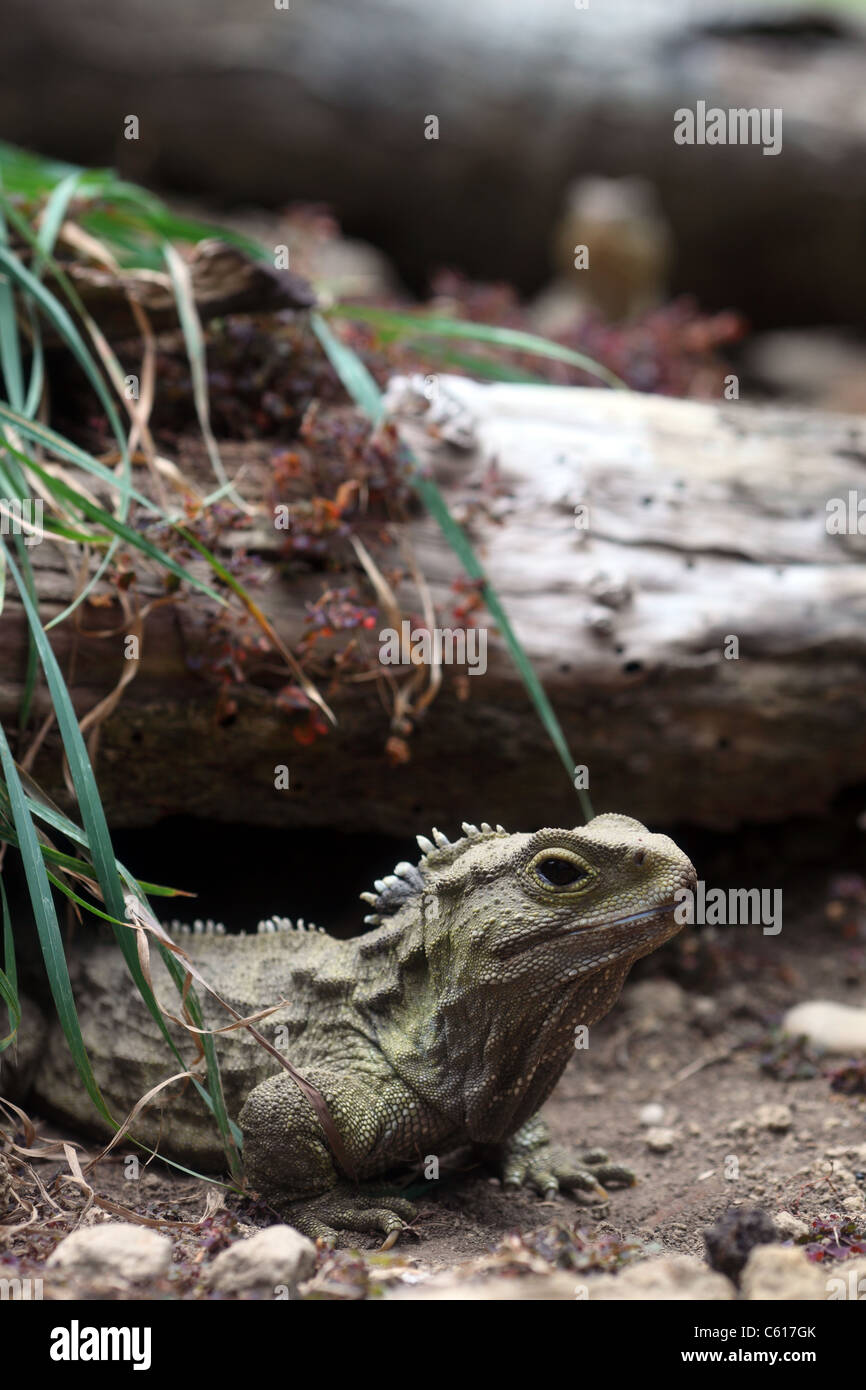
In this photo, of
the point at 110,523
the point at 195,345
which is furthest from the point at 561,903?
the point at 195,345

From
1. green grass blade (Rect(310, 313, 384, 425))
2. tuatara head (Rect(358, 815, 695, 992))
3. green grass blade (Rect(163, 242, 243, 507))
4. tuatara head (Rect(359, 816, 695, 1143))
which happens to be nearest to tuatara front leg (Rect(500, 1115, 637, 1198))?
tuatara head (Rect(359, 816, 695, 1143))

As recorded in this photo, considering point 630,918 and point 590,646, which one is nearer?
point 630,918

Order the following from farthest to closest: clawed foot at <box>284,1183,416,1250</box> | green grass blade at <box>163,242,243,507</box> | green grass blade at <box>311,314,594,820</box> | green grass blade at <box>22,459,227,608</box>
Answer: green grass blade at <box>163,242,243,507</box>
green grass blade at <box>311,314,594,820</box>
green grass blade at <box>22,459,227,608</box>
clawed foot at <box>284,1183,416,1250</box>

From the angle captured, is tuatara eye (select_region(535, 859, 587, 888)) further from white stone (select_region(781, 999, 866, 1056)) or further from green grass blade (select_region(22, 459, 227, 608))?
white stone (select_region(781, 999, 866, 1056))

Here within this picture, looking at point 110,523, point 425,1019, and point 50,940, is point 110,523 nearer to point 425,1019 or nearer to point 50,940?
point 50,940

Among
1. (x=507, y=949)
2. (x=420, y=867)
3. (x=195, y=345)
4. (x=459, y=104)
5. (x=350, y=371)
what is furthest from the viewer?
(x=459, y=104)

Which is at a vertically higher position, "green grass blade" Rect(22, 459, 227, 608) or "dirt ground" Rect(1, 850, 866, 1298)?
"green grass blade" Rect(22, 459, 227, 608)
